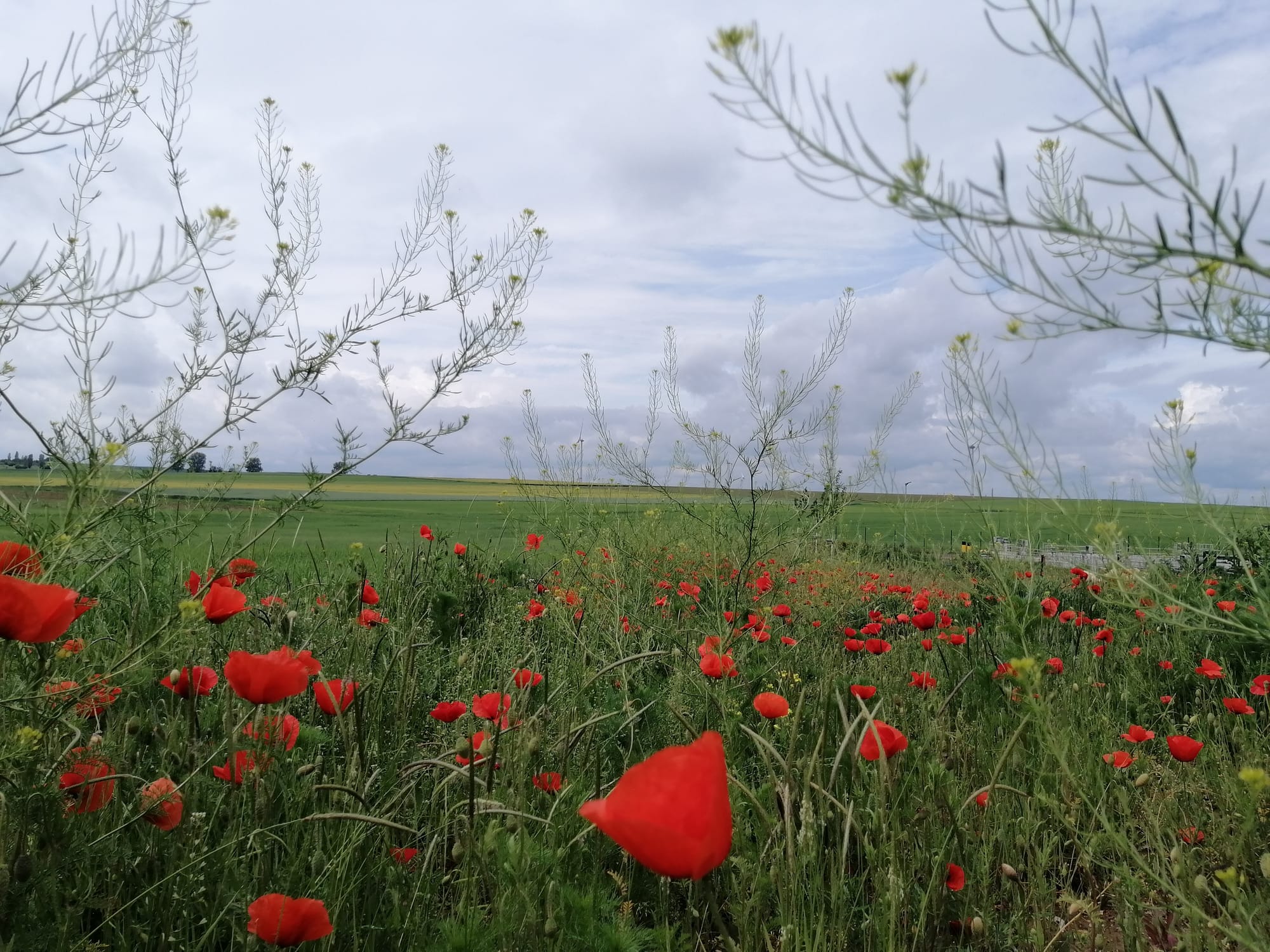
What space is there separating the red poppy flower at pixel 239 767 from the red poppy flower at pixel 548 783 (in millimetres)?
524

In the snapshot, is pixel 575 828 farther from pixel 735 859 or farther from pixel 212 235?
pixel 212 235

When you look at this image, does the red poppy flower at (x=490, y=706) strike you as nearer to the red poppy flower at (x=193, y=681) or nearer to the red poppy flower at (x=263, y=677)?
the red poppy flower at (x=263, y=677)

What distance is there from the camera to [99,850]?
4.43ft

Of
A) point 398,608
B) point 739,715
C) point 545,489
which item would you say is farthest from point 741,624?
point 545,489

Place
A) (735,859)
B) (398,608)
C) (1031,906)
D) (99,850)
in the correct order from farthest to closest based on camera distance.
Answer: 1. (398,608)
2. (1031,906)
3. (735,859)
4. (99,850)

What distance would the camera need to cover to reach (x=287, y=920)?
42.8 inches

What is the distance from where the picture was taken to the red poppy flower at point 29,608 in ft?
3.62

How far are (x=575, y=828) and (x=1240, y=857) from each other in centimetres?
159

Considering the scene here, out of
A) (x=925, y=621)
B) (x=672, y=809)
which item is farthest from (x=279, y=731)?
(x=925, y=621)

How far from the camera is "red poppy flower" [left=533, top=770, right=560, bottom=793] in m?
1.63

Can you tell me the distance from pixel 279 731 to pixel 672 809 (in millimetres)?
1152

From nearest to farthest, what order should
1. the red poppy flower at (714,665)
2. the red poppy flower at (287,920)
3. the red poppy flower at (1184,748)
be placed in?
the red poppy flower at (287,920)
the red poppy flower at (714,665)
the red poppy flower at (1184,748)

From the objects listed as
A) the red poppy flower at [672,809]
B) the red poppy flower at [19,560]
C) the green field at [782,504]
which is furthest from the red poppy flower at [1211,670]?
the red poppy flower at [19,560]

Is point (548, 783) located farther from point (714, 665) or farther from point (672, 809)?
point (672, 809)
